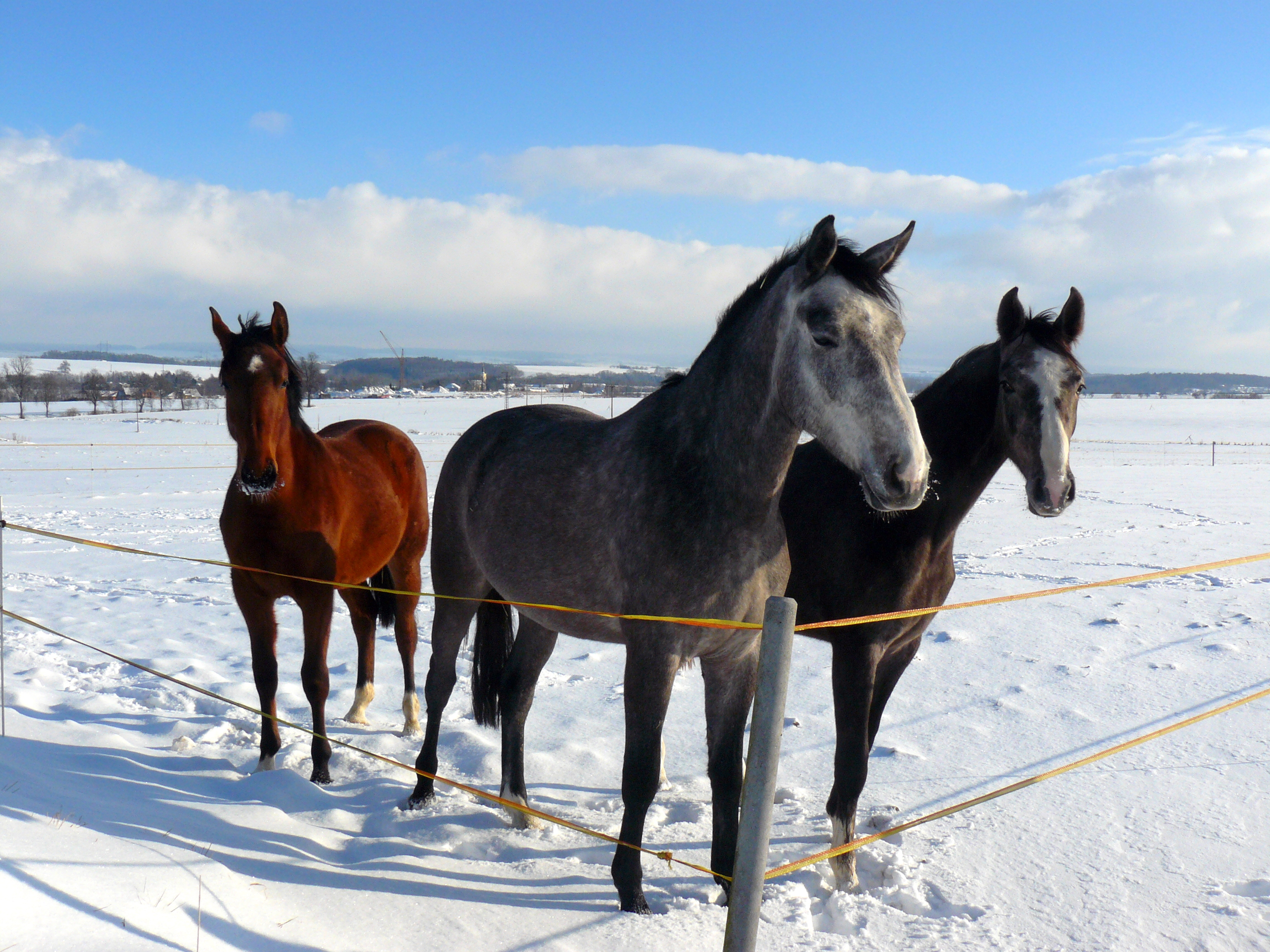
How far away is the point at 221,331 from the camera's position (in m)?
3.87

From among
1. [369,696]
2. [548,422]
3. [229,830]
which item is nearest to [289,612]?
[369,696]

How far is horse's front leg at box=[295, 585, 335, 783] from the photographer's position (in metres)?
3.93

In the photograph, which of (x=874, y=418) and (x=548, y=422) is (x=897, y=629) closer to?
(x=874, y=418)

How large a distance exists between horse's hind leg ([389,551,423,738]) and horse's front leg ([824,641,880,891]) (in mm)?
2351

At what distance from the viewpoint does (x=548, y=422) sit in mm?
3615

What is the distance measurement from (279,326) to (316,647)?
5.32 feet

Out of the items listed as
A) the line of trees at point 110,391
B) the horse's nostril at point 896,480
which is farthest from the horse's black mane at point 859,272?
the line of trees at point 110,391

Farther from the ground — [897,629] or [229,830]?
[897,629]

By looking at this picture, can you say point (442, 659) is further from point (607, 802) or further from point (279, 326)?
point (279, 326)

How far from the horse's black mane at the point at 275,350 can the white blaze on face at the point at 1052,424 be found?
11.1 feet

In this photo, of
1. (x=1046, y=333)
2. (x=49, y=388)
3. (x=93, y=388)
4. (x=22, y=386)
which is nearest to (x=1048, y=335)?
(x=1046, y=333)

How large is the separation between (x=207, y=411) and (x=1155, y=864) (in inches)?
1990

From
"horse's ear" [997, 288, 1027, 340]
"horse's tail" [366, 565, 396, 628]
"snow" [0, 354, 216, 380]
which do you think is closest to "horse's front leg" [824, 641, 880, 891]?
"horse's ear" [997, 288, 1027, 340]

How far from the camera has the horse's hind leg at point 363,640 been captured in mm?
4871
